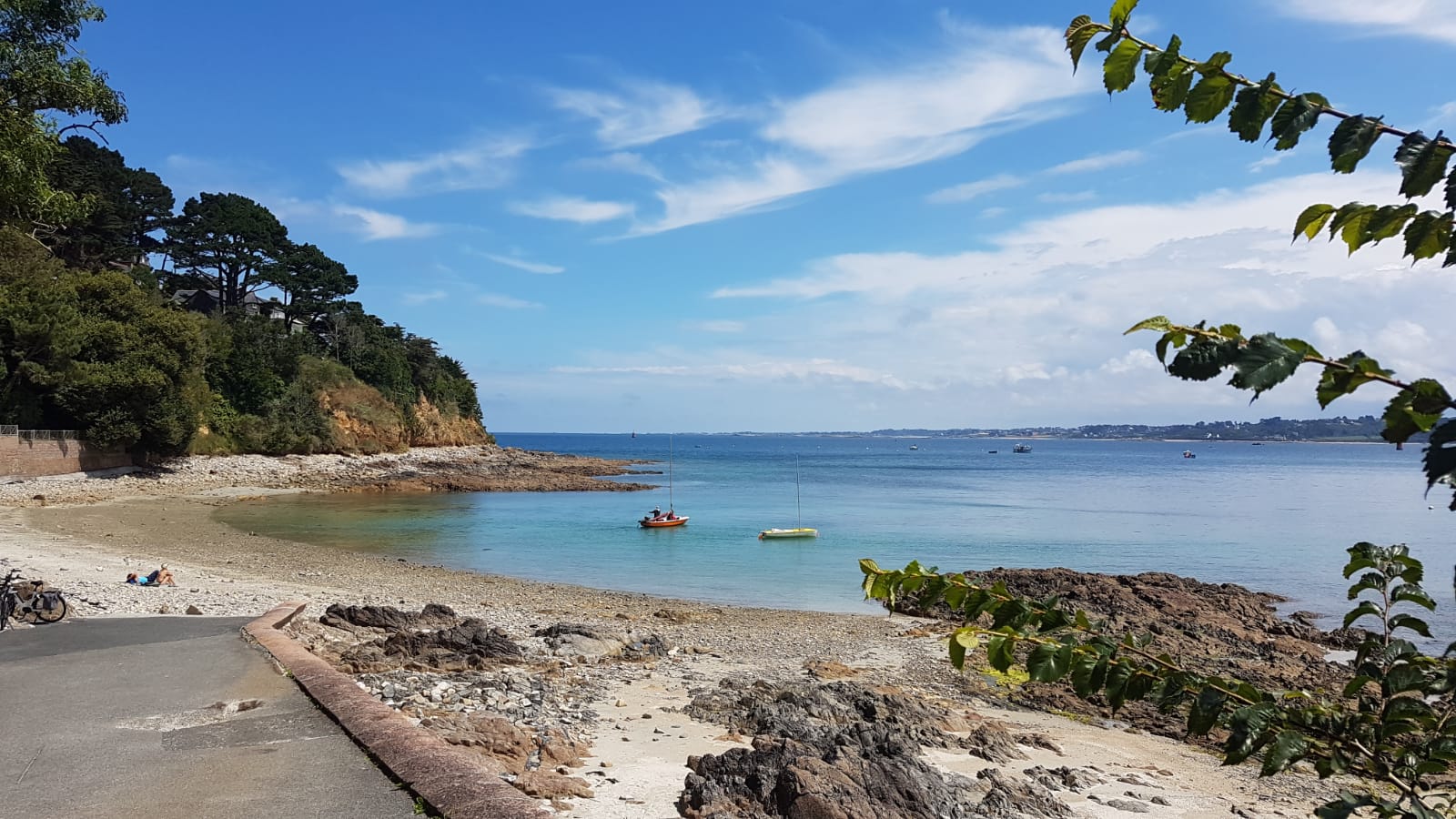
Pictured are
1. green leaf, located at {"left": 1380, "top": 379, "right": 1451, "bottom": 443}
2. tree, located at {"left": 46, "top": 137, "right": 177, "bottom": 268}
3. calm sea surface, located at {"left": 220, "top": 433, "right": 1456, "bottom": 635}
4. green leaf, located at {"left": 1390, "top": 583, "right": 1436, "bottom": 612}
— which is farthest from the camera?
tree, located at {"left": 46, "top": 137, "right": 177, "bottom": 268}

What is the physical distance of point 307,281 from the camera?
68.2 m

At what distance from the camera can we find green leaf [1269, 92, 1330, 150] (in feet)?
5.56

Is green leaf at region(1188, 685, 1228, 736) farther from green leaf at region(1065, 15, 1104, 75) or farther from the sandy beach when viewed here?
the sandy beach

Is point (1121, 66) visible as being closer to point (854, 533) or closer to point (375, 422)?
point (854, 533)

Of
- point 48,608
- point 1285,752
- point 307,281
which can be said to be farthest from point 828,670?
point 307,281

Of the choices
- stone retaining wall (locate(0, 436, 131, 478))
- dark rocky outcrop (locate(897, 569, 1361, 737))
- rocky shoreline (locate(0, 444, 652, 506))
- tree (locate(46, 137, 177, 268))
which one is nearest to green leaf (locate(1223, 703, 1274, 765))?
dark rocky outcrop (locate(897, 569, 1361, 737))

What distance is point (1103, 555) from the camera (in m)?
30.5

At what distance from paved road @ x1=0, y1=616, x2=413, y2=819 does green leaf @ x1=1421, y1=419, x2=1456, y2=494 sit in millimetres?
4882

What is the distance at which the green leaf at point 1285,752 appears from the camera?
1665 millimetres

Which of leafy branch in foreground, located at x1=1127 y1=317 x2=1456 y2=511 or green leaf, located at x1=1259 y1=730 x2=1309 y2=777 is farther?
green leaf, located at x1=1259 y1=730 x2=1309 y2=777

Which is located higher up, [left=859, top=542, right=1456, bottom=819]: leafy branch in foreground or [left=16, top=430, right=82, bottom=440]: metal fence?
[left=16, top=430, right=82, bottom=440]: metal fence

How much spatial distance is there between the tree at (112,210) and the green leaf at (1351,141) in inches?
2128

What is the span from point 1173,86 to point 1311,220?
0.39m

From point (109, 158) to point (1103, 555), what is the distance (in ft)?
204
